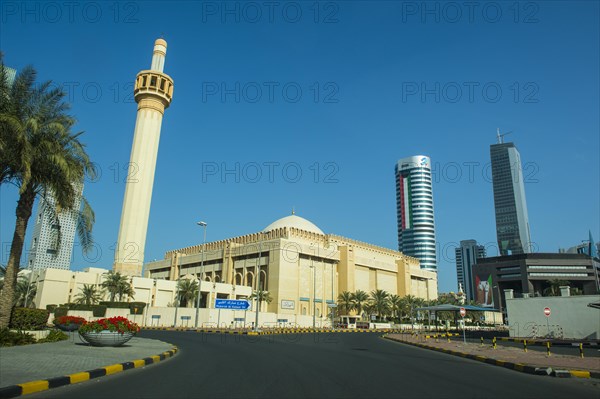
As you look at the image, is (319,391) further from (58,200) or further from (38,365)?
(58,200)

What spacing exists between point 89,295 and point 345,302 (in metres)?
40.4

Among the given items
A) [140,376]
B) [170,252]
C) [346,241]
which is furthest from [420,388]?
[170,252]

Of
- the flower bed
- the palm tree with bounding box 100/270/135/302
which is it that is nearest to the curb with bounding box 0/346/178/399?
the flower bed

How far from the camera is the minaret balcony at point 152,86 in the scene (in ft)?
200

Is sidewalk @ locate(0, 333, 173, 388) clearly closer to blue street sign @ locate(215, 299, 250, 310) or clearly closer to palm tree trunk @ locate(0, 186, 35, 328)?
palm tree trunk @ locate(0, 186, 35, 328)

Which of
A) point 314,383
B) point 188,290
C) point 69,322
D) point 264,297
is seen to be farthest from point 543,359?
point 264,297

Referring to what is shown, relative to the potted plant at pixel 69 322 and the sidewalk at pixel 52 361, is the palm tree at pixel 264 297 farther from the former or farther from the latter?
the sidewalk at pixel 52 361

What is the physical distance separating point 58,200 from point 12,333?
575 centimetres

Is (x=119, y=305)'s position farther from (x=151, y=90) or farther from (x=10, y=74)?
(x=10, y=74)

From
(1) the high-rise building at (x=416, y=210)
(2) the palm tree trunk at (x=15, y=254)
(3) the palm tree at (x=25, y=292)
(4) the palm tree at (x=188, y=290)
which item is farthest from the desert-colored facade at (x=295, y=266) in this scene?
(1) the high-rise building at (x=416, y=210)

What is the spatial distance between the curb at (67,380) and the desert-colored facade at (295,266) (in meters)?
49.7

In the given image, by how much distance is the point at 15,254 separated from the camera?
18.1 m

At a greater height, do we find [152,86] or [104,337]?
[152,86]

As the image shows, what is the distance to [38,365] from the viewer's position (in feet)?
35.3
